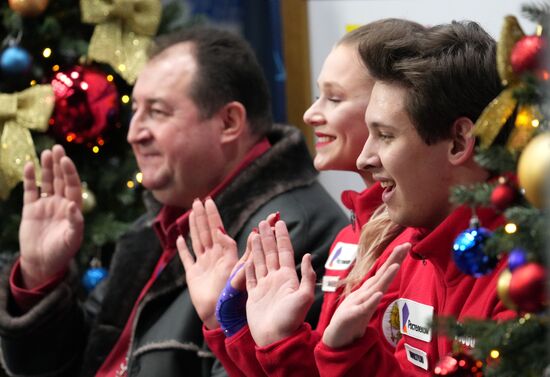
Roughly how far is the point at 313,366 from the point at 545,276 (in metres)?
0.74

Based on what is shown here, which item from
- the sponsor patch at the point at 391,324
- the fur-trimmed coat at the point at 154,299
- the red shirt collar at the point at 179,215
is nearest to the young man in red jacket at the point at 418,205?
the sponsor patch at the point at 391,324

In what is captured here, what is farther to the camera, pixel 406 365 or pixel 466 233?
pixel 406 365

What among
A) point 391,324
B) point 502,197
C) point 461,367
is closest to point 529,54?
point 502,197

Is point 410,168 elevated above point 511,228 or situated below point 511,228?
below

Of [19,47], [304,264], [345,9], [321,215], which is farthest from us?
[345,9]

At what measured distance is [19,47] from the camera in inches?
122

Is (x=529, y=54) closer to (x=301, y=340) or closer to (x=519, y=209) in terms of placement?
(x=519, y=209)

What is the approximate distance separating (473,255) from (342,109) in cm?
86

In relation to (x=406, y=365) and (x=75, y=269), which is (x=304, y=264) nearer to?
(x=406, y=365)

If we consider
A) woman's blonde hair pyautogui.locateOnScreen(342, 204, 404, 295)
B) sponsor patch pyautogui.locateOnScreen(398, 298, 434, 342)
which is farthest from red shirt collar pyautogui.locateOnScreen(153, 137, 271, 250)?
sponsor patch pyautogui.locateOnScreen(398, 298, 434, 342)

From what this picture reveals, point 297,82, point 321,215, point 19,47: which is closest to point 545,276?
point 321,215

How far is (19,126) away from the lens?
308cm

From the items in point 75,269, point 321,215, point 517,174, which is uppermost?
point 517,174

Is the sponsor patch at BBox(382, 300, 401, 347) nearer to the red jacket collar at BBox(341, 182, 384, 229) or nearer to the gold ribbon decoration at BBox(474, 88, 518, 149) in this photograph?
the red jacket collar at BBox(341, 182, 384, 229)
